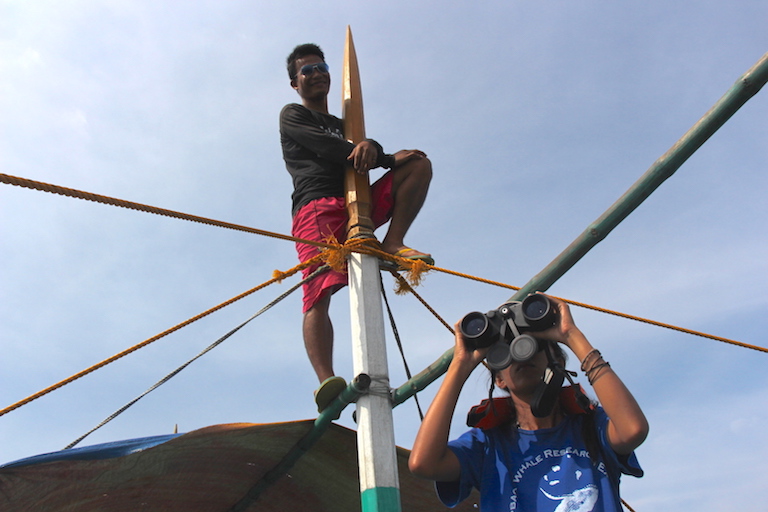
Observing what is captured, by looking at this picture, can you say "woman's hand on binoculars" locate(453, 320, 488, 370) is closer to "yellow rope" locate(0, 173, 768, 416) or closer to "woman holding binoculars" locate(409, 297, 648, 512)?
"woman holding binoculars" locate(409, 297, 648, 512)

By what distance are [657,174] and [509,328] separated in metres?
0.81

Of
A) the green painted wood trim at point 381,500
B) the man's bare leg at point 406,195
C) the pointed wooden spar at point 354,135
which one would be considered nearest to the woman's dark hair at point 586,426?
the green painted wood trim at point 381,500

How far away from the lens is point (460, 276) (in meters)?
3.43

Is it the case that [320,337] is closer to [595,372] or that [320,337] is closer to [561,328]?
[561,328]

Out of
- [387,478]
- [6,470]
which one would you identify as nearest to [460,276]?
[387,478]

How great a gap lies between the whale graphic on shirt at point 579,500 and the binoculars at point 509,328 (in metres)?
0.34

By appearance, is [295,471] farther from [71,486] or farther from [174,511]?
[71,486]

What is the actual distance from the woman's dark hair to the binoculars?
15 cm

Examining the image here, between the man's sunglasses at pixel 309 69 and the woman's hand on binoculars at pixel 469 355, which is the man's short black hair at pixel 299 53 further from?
the woman's hand on binoculars at pixel 469 355

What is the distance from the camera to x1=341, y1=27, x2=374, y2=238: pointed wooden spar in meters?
3.52

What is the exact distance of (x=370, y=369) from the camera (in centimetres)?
307

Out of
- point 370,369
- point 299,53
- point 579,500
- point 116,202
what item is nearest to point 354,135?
point 299,53

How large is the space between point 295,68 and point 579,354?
3.09 m

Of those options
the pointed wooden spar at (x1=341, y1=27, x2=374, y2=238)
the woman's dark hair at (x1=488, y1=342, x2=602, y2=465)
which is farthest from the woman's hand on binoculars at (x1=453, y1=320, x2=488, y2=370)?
the pointed wooden spar at (x1=341, y1=27, x2=374, y2=238)
